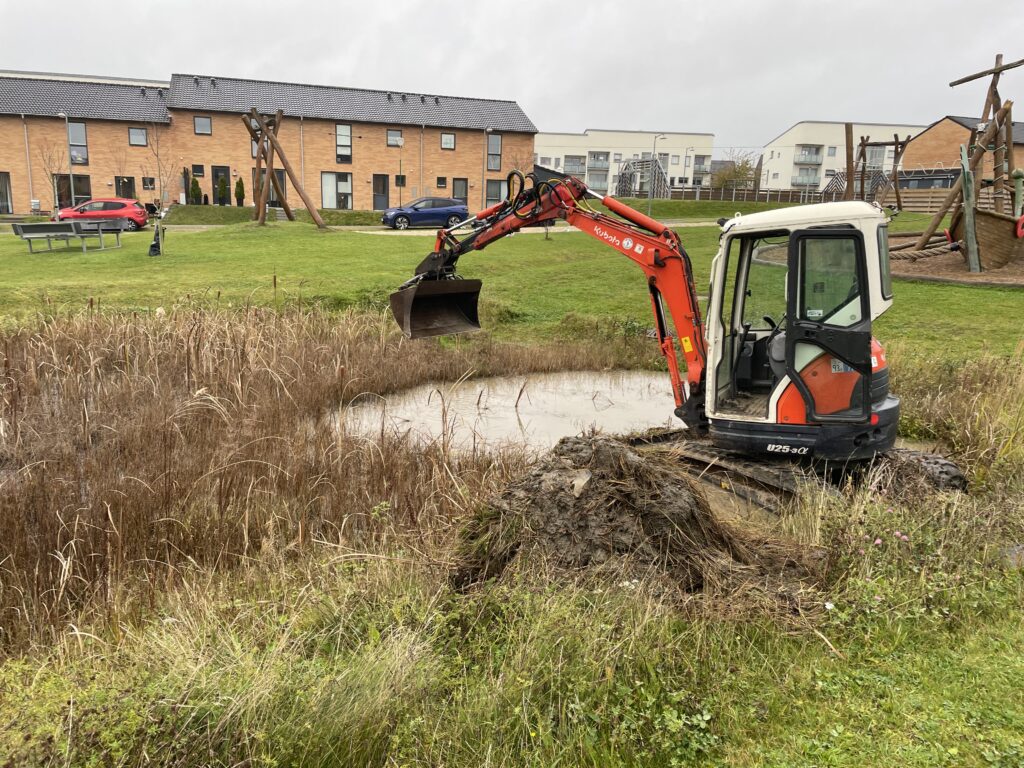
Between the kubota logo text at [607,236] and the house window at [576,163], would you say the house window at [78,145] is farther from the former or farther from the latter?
the house window at [576,163]

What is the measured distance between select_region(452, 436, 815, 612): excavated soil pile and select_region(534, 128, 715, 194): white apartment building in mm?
78726

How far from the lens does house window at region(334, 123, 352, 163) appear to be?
1783 inches

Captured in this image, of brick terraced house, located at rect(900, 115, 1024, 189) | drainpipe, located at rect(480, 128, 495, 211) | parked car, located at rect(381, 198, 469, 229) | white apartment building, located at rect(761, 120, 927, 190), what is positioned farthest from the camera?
white apartment building, located at rect(761, 120, 927, 190)

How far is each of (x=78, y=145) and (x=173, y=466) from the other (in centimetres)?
4399

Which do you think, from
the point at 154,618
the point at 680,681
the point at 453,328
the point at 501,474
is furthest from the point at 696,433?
the point at 154,618

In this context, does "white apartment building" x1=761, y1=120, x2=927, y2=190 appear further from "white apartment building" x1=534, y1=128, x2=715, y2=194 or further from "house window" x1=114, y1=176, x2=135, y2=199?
"house window" x1=114, y1=176, x2=135, y2=199

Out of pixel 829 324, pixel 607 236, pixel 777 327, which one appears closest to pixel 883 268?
pixel 829 324

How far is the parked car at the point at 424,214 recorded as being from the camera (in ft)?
102

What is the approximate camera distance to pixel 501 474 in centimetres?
632

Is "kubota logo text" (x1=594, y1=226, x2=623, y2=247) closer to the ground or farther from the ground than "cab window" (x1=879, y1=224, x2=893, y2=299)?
farther from the ground

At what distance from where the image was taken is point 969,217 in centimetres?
1606

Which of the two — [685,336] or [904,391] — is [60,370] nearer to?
[685,336]

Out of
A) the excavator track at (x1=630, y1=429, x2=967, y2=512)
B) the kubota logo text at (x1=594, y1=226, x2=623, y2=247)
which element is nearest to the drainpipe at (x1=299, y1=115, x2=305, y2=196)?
the kubota logo text at (x1=594, y1=226, x2=623, y2=247)

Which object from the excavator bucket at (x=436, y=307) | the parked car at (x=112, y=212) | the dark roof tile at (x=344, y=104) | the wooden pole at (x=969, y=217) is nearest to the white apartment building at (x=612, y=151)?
the dark roof tile at (x=344, y=104)
